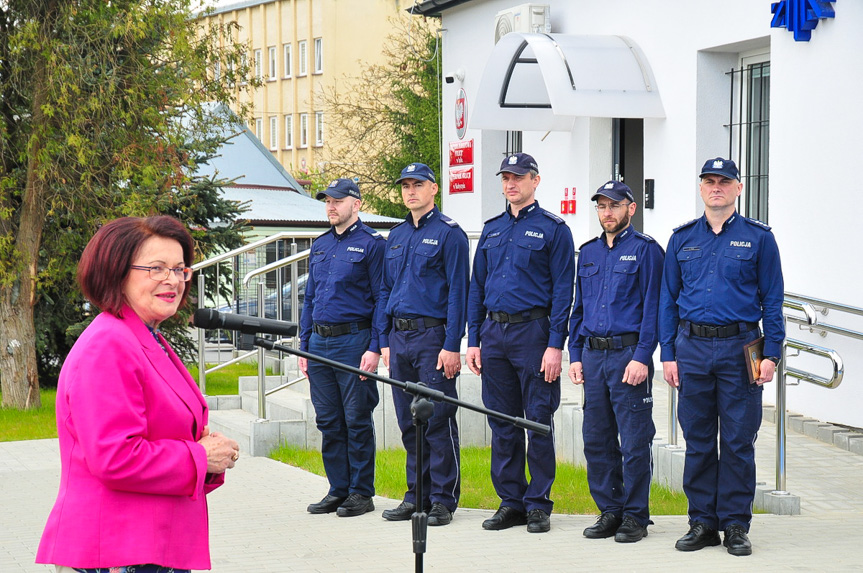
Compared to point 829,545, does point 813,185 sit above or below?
above

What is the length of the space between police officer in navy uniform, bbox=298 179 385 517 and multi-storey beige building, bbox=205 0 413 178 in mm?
42809

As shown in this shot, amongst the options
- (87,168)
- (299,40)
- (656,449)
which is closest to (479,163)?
(87,168)

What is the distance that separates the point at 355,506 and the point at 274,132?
2067 inches

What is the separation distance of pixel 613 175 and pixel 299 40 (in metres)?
45.5

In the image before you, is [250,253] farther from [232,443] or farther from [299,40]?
[299,40]

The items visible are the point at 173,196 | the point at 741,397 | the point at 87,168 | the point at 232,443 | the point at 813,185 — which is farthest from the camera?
the point at 173,196

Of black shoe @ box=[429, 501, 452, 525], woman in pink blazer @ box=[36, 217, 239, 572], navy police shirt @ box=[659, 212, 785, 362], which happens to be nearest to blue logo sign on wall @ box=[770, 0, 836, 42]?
navy police shirt @ box=[659, 212, 785, 362]

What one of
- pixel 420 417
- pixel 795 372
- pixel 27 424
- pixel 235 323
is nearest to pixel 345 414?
pixel 795 372

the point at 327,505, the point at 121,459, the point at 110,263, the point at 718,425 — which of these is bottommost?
the point at 327,505

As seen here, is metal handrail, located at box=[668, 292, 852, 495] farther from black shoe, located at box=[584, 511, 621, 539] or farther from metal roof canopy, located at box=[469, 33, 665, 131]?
metal roof canopy, located at box=[469, 33, 665, 131]

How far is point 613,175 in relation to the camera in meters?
12.5

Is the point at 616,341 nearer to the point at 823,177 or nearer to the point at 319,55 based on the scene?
the point at 823,177

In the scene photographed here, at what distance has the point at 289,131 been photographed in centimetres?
5766

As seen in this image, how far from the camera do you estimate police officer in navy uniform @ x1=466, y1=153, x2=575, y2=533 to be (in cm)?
668
